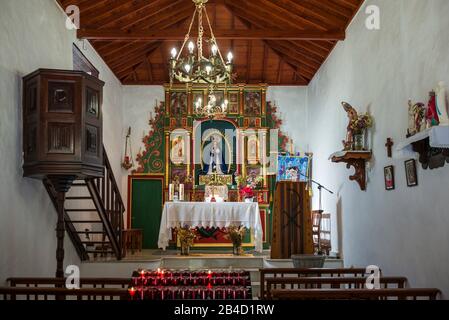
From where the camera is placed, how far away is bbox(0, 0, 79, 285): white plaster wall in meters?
6.93

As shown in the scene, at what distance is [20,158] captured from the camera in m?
7.34

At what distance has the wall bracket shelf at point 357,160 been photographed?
339 inches

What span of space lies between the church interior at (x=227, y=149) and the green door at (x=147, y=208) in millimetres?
31

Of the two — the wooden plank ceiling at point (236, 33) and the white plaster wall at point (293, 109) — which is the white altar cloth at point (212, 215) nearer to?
the wooden plank ceiling at point (236, 33)

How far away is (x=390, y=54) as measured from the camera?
7730 millimetres

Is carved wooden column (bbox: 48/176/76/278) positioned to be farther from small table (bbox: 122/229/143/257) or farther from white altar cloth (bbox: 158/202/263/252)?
small table (bbox: 122/229/143/257)

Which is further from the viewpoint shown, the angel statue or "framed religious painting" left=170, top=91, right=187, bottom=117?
"framed religious painting" left=170, top=91, right=187, bottom=117

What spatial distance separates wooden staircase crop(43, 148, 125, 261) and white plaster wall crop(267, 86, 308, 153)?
5819 millimetres

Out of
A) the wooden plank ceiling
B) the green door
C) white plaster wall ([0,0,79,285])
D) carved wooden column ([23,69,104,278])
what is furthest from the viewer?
the green door

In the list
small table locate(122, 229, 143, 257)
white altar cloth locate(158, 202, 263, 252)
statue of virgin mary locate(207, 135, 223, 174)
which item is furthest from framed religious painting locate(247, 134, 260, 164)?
white altar cloth locate(158, 202, 263, 252)

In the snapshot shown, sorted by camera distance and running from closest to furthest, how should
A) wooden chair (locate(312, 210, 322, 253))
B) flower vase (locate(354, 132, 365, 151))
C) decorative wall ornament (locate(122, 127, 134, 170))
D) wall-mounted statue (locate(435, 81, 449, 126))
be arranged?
1. wall-mounted statue (locate(435, 81, 449, 126))
2. flower vase (locate(354, 132, 365, 151))
3. wooden chair (locate(312, 210, 322, 253))
4. decorative wall ornament (locate(122, 127, 134, 170))

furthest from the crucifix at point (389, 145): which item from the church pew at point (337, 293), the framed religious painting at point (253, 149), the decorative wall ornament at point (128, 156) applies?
the decorative wall ornament at point (128, 156)
